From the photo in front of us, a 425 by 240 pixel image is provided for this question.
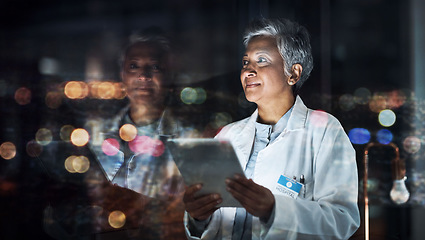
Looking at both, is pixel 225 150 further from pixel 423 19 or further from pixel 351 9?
pixel 423 19

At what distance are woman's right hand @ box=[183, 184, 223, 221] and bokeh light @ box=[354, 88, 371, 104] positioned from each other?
0.76 m

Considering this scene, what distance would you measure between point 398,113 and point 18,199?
1.58 meters

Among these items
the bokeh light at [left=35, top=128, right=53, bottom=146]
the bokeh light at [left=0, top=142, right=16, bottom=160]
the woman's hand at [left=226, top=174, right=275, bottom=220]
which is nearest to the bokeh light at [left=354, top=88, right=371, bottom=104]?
the woman's hand at [left=226, top=174, right=275, bottom=220]

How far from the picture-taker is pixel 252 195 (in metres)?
1.11

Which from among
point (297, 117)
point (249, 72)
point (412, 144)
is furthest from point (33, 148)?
point (412, 144)

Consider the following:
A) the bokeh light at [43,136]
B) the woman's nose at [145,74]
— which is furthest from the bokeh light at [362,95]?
the bokeh light at [43,136]

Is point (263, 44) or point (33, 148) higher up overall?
point (263, 44)

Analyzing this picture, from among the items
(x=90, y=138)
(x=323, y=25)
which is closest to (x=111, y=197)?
(x=90, y=138)

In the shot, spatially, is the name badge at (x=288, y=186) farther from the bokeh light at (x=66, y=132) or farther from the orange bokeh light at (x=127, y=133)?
the bokeh light at (x=66, y=132)

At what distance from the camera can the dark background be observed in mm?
1452

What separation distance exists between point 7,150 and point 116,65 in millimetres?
→ 549

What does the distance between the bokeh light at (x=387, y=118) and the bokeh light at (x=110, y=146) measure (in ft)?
3.57

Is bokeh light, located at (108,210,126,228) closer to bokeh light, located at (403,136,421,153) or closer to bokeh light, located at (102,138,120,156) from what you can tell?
bokeh light, located at (102,138,120,156)

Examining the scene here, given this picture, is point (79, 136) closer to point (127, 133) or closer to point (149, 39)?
point (127, 133)
